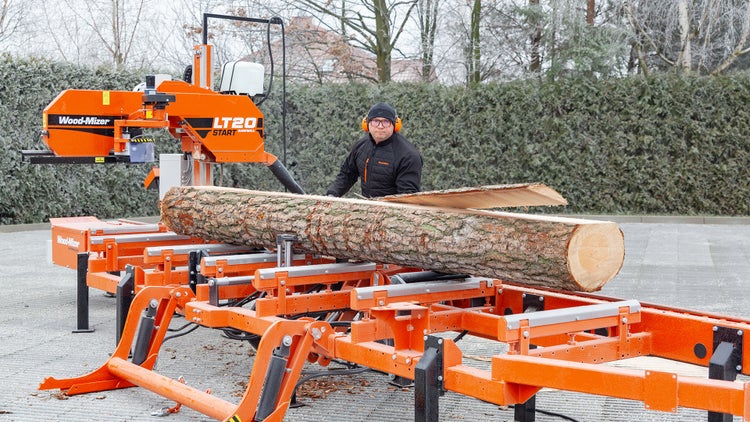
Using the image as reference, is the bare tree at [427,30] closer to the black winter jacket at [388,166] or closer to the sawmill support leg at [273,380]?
the black winter jacket at [388,166]

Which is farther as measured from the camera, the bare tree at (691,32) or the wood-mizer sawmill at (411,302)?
the bare tree at (691,32)

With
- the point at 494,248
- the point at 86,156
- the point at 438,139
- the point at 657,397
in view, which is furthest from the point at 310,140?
the point at 657,397

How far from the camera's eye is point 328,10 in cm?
2142

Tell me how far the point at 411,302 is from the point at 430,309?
0.33ft

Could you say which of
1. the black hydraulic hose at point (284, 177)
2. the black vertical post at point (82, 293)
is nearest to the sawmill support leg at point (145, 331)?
the black vertical post at point (82, 293)

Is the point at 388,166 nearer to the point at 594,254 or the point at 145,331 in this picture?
the point at 145,331

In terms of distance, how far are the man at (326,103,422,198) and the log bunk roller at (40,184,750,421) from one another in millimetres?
1455

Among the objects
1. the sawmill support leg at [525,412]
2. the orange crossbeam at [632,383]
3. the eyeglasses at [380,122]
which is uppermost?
the eyeglasses at [380,122]

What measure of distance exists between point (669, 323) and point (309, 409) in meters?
2.02

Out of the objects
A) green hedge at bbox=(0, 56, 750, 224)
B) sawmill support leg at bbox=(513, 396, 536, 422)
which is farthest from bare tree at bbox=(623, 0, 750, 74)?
sawmill support leg at bbox=(513, 396, 536, 422)

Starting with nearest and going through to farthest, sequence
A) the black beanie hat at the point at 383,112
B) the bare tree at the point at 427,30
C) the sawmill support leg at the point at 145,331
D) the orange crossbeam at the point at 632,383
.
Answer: the orange crossbeam at the point at 632,383, the sawmill support leg at the point at 145,331, the black beanie hat at the point at 383,112, the bare tree at the point at 427,30

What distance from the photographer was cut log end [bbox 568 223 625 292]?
152 inches

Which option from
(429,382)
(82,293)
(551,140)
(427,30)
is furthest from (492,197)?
(427,30)

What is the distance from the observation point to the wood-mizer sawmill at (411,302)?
3.55 m
